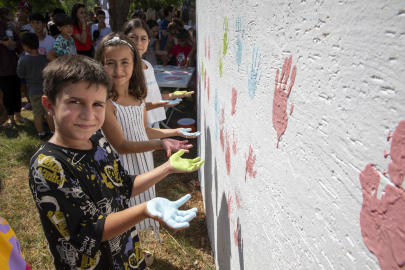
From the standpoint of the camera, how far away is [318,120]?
1.73 feet

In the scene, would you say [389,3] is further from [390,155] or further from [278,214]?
[278,214]

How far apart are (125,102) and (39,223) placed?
2095mm

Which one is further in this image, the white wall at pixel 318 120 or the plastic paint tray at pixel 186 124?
the plastic paint tray at pixel 186 124

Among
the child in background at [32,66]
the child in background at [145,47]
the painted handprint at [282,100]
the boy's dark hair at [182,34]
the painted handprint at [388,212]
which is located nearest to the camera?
the painted handprint at [388,212]

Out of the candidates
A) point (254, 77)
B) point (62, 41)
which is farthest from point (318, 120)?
point (62, 41)

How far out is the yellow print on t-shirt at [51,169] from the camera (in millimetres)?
960

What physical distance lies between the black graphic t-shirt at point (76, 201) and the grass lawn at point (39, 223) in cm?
102

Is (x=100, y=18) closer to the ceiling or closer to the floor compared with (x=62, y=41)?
closer to the ceiling

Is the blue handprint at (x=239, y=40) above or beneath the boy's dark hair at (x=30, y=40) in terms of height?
above

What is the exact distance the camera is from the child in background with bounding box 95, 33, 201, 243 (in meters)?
1.63

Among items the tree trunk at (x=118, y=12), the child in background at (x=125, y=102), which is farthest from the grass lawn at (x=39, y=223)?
the tree trunk at (x=118, y=12)

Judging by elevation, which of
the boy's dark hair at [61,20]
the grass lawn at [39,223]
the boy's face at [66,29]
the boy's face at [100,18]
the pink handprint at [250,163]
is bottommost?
the grass lawn at [39,223]

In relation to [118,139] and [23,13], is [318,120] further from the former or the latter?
[23,13]

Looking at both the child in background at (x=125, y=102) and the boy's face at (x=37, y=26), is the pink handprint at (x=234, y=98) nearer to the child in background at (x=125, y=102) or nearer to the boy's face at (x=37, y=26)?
the child in background at (x=125, y=102)
